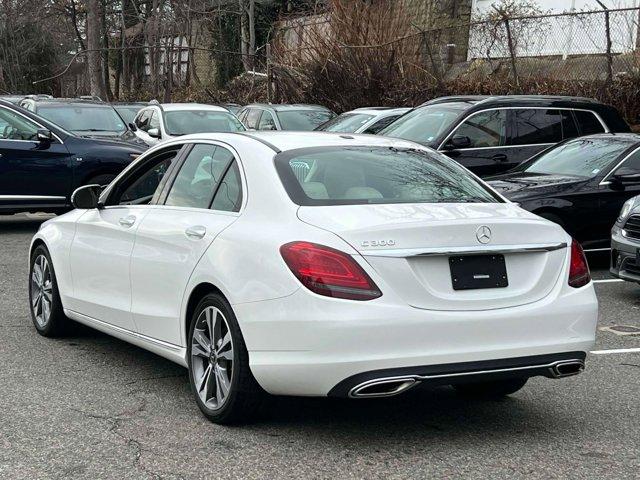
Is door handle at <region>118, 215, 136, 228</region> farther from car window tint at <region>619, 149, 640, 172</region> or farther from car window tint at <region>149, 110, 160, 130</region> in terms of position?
car window tint at <region>149, 110, 160, 130</region>

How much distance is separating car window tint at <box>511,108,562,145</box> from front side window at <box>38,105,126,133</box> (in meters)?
7.39

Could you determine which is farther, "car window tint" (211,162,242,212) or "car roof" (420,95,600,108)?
"car roof" (420,95,600,108)

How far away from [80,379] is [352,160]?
7.30 ft

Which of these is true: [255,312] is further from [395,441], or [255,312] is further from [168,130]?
[168,130]

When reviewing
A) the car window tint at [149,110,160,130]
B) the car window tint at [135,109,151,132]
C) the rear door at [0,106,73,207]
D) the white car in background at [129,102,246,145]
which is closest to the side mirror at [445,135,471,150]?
the rear door at [0,106,73,207]

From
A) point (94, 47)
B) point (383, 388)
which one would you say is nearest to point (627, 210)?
point (383, 388)

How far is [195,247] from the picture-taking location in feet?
18.9

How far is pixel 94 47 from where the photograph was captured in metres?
39.9

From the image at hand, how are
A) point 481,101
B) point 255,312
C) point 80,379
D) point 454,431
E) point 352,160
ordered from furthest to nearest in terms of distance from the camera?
1. point 481,101
2. point 80,379
3. point 352,160
4. point 454,431
5. point 255,312

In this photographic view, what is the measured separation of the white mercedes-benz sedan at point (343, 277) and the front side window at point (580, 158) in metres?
5.96

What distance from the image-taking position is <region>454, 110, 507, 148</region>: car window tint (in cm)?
1379

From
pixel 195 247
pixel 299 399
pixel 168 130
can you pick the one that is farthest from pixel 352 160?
pixel 168 130

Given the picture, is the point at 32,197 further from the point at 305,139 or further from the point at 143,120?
the point at 305,139

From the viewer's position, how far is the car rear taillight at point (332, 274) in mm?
4918
